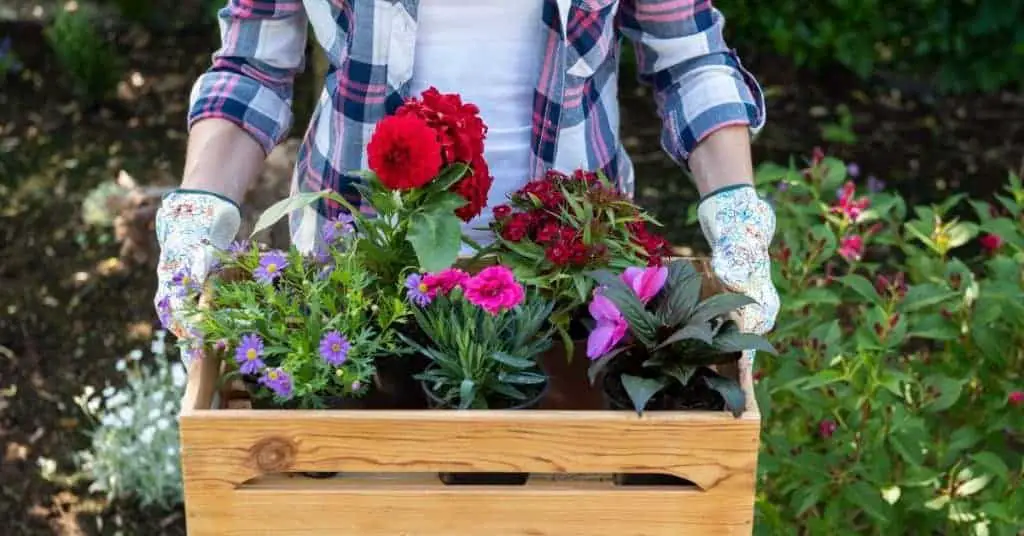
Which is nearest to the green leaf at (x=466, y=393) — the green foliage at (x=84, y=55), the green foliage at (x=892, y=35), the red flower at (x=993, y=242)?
the red flower at (x=993, y=242)

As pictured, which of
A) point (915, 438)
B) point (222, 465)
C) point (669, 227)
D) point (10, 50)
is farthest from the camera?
point (10, 50)

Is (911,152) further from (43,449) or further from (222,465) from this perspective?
(222,465)

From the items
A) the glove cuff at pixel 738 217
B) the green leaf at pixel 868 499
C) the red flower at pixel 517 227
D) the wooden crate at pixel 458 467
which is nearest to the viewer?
the wooden crate at pixel 458 467

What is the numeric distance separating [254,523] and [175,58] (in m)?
4.42

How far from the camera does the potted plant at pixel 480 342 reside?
4.15 feet

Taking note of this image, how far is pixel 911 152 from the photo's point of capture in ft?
15.3

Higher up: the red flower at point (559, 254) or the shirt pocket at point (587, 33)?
the shirt pocket at point (587, 33)

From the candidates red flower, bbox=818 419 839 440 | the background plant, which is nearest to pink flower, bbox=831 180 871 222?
red flower, bbox=818 419 839 440

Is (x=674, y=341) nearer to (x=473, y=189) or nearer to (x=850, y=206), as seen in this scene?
(x=473, y=189)

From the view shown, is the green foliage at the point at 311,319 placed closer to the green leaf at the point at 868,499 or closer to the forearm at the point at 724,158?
the forearm at the point at 724,158

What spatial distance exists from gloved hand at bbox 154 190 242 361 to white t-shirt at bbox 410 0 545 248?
1.02ft

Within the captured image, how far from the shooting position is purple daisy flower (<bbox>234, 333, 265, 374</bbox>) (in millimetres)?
1258

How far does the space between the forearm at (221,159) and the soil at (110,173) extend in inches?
64.3

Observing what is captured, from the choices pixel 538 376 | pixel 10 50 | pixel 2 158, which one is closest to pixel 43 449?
pixel 2 158
